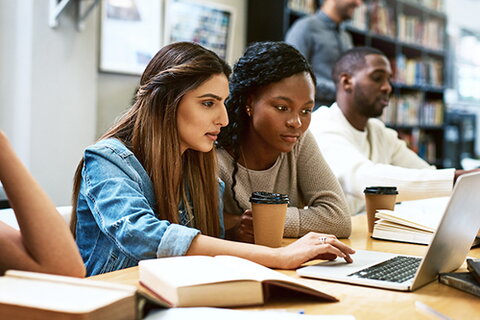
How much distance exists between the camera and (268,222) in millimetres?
1313

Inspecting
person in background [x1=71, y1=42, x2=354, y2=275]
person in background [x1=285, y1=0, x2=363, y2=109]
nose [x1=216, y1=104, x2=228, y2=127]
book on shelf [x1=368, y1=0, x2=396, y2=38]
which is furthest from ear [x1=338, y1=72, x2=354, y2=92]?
book on shelf [x1=368, y1=0, x2=396, y2=38]

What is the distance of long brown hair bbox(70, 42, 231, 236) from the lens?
1.33 meters

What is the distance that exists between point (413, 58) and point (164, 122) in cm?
492

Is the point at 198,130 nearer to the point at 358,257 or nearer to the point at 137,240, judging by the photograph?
the point at 137,240

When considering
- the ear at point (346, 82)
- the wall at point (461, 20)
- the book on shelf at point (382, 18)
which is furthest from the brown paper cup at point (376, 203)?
the wall at point (461, 20)

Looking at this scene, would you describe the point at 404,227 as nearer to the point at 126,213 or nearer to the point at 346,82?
the point at 126,213

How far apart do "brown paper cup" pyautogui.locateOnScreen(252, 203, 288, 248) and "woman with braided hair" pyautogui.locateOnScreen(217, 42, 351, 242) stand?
224 mm

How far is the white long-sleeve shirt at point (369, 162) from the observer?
1.96 meters

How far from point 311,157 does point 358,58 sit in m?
1.16

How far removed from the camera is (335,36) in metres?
3.73

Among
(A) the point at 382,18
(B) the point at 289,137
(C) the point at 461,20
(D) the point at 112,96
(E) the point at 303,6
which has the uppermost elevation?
(C) the point at 461,20

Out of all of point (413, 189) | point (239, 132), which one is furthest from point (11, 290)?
point (413, 189)

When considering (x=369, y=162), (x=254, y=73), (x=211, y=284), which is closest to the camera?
(x=211, y=284)

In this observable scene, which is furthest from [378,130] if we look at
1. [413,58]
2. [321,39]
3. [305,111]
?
[413,58]
